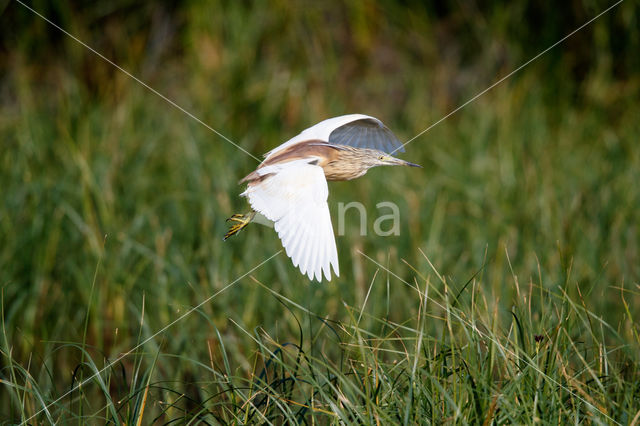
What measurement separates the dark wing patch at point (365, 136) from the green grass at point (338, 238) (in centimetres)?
30

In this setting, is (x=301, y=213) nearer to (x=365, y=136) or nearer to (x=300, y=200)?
(x=300, y=200)

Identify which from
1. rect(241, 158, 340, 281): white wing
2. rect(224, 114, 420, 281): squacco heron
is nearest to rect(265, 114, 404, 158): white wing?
rect(224, 114, 420, 281): squacco heron

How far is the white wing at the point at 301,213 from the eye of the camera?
98cm

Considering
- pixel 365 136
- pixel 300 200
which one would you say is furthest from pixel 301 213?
pixel 365 136

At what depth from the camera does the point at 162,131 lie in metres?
3.66

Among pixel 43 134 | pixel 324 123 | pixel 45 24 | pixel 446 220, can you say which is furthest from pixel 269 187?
pixel 45 24

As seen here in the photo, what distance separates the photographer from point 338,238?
3.07 metres

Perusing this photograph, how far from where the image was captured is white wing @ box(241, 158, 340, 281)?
982 millimetres

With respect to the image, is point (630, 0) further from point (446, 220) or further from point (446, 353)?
point (446, 353)

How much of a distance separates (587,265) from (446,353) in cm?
132

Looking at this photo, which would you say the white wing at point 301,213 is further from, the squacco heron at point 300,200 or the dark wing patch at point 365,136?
the dark wing patch at point 365,136

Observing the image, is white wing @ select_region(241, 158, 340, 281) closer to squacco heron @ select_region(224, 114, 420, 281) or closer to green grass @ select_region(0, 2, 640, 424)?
squacco heron @ select_region(224, 114, 420, 281)

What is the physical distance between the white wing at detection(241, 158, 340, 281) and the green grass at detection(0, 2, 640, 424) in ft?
1.57

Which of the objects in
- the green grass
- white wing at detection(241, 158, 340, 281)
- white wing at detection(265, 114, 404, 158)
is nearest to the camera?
white wing at detection(241, 158, 340, 281)
